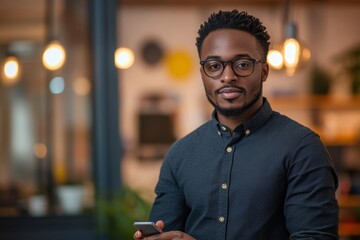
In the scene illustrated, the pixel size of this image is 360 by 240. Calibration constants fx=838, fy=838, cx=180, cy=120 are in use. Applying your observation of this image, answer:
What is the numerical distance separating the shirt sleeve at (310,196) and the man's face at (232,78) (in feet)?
0.46

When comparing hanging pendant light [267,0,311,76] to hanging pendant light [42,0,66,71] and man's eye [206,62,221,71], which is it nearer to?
hanging pendant light [42,0,66,71]

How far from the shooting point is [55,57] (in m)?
6.06

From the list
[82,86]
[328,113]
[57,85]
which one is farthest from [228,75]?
[328,113]

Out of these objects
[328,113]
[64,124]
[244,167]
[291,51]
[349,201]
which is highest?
[291,51]

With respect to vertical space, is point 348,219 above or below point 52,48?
below

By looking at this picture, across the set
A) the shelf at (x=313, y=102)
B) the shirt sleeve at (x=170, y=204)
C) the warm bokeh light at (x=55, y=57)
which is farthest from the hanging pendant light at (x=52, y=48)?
the shirt sleeve at (x=170, y=204)

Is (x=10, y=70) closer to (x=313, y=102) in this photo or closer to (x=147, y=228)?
(x=313, y=102)

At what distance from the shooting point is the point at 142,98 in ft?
33.0

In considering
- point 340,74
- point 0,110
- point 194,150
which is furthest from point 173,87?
point 194,150

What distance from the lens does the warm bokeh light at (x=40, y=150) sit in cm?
608

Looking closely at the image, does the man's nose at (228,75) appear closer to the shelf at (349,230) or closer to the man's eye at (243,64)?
the man's eye at (243,64)

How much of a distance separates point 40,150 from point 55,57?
2.25ft

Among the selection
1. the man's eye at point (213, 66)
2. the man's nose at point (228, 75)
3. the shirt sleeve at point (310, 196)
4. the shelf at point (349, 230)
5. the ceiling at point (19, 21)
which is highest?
the ceiling at point (19, 21)

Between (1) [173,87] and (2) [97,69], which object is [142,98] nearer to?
(1) [173,87]
